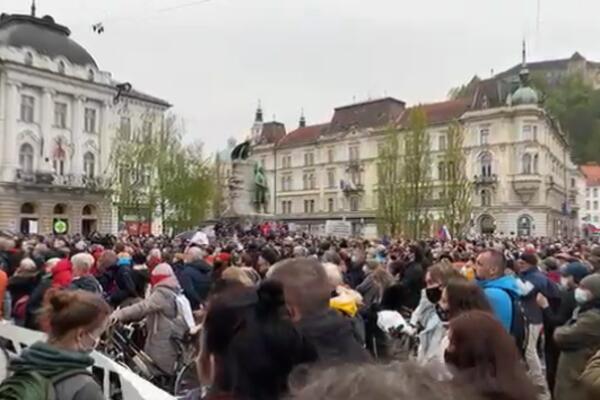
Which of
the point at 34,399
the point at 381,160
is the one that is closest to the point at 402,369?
the point at 34,399

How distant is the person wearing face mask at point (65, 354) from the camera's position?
328cm

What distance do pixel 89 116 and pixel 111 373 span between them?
63.3 metres

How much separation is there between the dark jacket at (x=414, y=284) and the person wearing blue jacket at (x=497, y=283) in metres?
2.16

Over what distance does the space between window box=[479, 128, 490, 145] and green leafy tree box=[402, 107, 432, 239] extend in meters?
31.7

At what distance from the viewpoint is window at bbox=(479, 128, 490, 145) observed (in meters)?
79.7

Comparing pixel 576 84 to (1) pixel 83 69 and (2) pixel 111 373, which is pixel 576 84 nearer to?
(1) pixel 83 69

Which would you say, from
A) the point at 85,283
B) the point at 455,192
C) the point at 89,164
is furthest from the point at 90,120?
the point at 85,283

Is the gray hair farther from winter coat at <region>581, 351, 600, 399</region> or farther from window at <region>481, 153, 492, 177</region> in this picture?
window at <region>481, 153, 492, 177</region>

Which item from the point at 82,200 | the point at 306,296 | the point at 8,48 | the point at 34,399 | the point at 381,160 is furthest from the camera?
the point at 82,200

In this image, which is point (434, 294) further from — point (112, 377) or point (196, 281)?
point (196, 281)

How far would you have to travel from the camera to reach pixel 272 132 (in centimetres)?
11062

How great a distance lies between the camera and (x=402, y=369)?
150cm

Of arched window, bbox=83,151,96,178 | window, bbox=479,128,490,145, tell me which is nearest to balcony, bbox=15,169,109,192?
arched window, bbox=83,151,96,178

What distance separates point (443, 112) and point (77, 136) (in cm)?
4426
